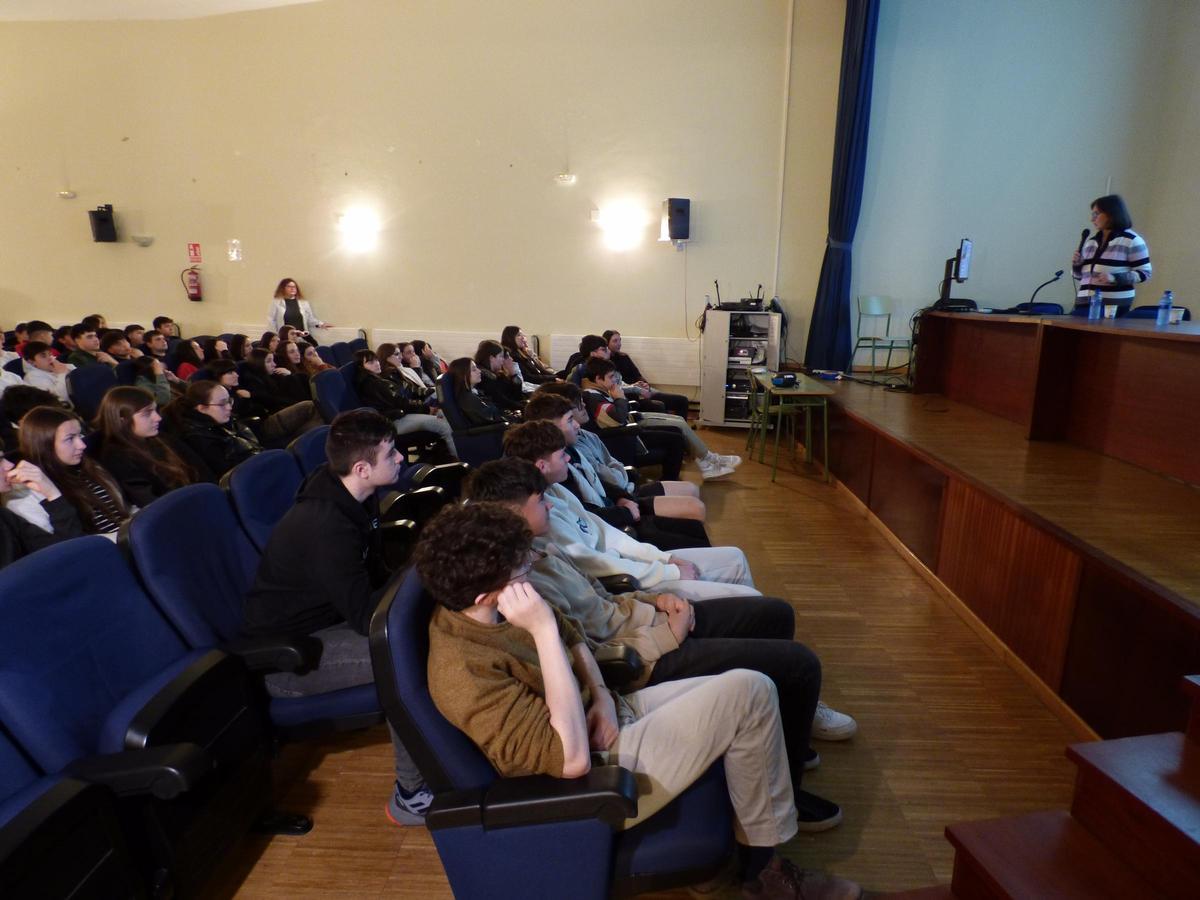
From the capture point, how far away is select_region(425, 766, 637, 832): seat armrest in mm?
1164

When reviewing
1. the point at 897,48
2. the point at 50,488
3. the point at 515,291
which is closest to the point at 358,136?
the point at 515,291

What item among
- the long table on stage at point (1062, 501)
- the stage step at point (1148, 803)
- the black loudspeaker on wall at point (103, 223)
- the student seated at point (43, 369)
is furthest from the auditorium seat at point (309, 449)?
the black loudspeaker on wall at point (103, 223)

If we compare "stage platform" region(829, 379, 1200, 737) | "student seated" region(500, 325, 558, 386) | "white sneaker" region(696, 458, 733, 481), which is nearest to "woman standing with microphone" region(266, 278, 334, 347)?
"student seated" region(500, 325, 558, 386)

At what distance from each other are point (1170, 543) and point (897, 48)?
19.7ft

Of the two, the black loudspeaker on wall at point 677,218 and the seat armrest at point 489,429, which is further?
the black loudspeaker on wall at point 677,218

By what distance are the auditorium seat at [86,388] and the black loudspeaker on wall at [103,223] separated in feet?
15.5

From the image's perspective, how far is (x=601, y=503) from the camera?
2934 millimetres

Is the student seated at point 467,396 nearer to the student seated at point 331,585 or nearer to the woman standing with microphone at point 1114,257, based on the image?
the student seated at point 331,585

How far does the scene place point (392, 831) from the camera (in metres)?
1.83

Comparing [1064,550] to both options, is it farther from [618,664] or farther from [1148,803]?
[618,664]

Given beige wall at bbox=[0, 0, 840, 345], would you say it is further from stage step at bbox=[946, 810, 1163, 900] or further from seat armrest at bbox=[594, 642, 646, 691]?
stage step at bbox=[946, 810, 1163, 900]

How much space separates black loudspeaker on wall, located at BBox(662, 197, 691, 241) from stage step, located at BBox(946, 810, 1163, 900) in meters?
6.20

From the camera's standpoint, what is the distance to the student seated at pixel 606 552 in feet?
6.96

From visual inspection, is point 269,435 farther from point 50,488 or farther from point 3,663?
point 3,663
